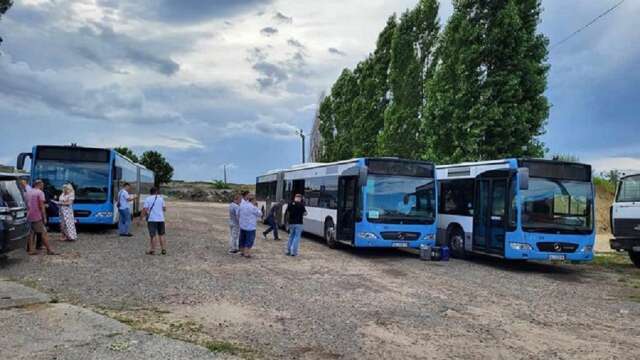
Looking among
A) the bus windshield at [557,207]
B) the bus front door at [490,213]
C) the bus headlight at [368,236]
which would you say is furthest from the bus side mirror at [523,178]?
the bus headlight at [368,236]

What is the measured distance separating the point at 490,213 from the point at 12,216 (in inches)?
480

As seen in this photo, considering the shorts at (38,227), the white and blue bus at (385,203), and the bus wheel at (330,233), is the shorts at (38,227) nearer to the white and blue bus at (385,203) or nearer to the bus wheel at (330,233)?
the white and blue bus at (385,203)

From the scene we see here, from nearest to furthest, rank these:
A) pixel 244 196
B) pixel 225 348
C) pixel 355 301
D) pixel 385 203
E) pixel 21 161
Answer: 1. pixel 225 348
2. pixel 355 301
3. pixel 244 196
4. pixel 385 203
5. pixel 21 161

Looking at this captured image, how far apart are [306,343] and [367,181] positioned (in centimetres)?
1072

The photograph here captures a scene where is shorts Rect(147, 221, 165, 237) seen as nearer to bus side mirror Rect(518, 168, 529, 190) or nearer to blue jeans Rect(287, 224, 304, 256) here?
blue jeans Rect(287, 224, 304, 256)

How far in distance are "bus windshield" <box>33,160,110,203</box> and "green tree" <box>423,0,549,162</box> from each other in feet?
47.4

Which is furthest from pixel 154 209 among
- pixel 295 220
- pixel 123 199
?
pixel 123 199

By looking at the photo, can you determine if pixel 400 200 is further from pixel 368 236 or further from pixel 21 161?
pixel 21 161

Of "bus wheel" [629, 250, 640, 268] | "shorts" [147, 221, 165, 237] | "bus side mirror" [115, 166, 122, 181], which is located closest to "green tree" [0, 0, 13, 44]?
"bus side mirror" [115, 166, 122, 181]

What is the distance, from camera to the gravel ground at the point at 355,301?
786cm

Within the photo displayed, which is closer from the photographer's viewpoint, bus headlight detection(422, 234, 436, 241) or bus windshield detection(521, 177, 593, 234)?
bus windshield detection(521, 177, 593, 234)

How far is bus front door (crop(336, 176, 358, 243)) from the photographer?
18516 millimetres

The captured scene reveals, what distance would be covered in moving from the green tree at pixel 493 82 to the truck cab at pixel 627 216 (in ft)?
24.2

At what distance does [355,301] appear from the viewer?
10.7m
